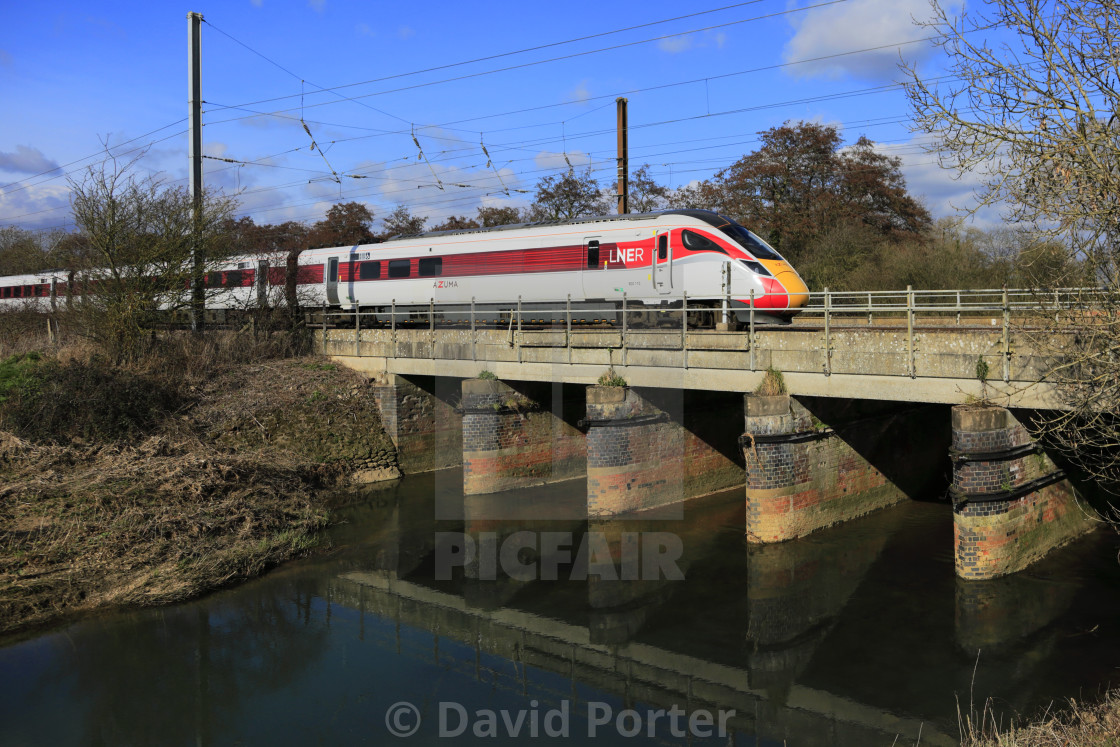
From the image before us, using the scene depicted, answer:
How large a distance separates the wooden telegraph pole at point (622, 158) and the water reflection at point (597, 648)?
11.4 m

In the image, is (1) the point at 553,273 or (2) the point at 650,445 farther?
(1) the point at 553,273

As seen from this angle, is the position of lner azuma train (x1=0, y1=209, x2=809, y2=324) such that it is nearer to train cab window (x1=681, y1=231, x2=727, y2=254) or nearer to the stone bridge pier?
train cab window (x1=681, y1=231, x2=727, y2=254)

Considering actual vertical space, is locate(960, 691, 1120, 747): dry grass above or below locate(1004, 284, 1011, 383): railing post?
below

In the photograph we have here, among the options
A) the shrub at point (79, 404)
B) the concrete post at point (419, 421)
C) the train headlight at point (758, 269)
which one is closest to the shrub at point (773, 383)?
the train headlight at point (758, 269)

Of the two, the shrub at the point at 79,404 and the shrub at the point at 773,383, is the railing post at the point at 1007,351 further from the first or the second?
the shrub at the point at 79,404

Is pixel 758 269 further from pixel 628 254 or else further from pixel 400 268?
pixel 400 268

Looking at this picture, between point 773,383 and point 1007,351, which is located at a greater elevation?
point 1007,351

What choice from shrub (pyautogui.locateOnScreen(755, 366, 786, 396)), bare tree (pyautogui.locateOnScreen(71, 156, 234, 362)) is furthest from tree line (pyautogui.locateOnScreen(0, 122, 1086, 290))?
shrub (pyautogui.locateOnScreen(755, 366, 786, 396))

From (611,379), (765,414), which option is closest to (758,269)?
(611,379)

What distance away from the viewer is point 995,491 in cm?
1054

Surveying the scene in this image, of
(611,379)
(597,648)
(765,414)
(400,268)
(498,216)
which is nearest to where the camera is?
(597,648)

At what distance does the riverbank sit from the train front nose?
32.7 ft

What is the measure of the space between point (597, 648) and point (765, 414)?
4.73m

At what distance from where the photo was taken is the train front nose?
1562 cm
